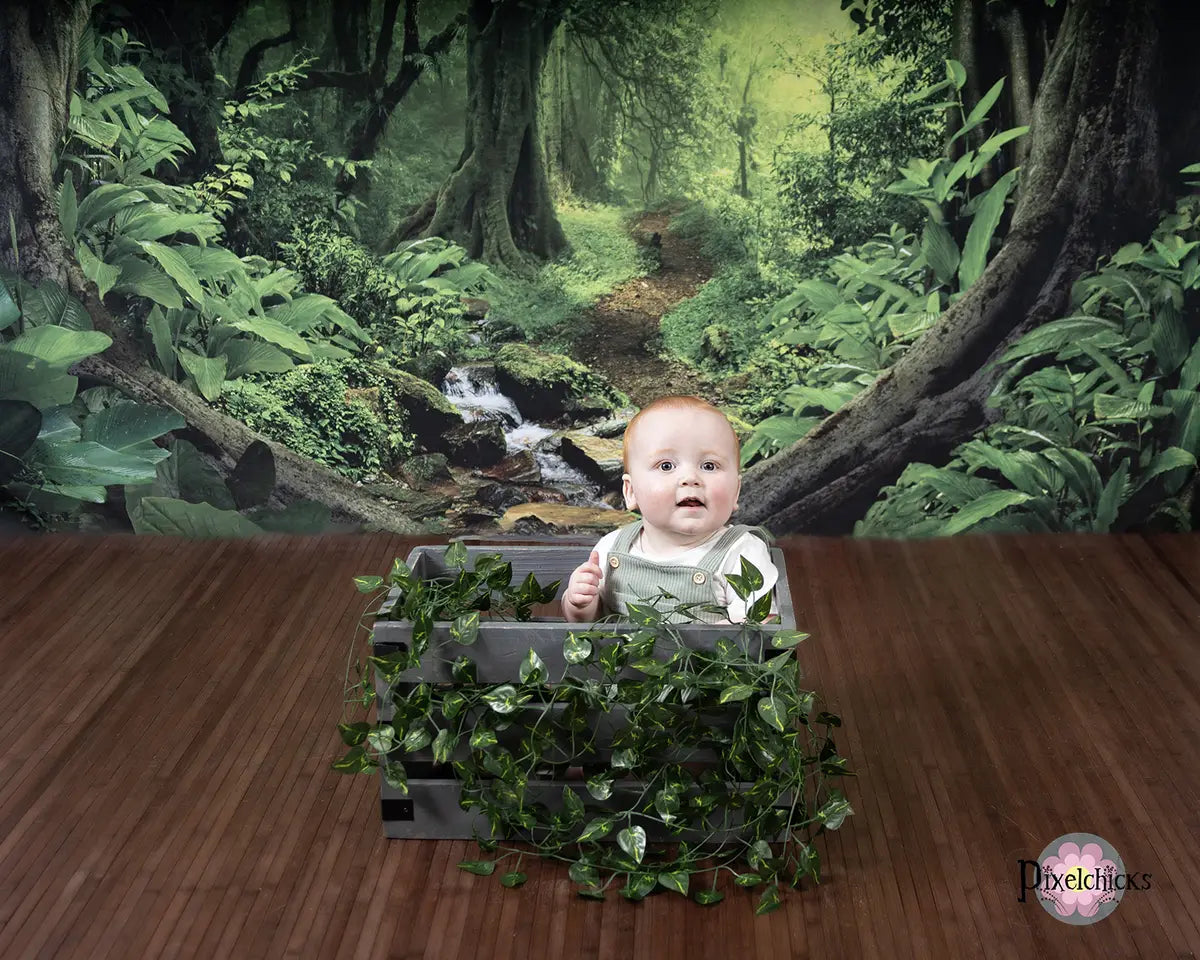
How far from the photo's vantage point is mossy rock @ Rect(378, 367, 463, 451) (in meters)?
3.86

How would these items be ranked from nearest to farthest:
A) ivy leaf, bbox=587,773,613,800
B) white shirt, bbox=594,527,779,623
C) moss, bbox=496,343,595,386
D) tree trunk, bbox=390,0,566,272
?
ivy leaf, bbox=587,773,613,800 < white shirt, bbox=594,527,779,623 < tree trunk, bbox=390,0,566,272 < moss, bbox=496,343,595,386

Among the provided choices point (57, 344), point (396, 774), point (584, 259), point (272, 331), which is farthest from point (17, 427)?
point (396, 774)

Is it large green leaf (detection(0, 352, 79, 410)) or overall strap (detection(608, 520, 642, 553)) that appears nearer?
overall strap (detection(608, 520, 642, 553))

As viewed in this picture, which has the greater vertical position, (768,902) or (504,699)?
(504,699)

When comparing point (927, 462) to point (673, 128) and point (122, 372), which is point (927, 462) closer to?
point (673, 128)

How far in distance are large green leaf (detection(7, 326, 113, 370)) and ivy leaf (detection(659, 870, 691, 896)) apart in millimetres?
2439

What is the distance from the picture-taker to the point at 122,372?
3.78 meters

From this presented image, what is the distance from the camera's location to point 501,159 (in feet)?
12.3

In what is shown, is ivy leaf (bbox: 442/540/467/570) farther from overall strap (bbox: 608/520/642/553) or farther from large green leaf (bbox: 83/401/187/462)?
large green leaf (bbox: 83/401/187/462)

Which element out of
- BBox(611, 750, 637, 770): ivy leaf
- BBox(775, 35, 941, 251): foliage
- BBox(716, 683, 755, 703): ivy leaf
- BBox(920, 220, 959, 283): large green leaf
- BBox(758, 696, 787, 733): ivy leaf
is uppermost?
BBox(775, 35, 941, 251): foliage

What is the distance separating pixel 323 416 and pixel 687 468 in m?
1.89

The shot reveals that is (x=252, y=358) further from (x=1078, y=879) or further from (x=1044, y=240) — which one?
(x=1078, y=879)

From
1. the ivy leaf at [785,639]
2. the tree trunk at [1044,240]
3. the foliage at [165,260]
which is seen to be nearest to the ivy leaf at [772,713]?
the ivy leaf at [785,639]

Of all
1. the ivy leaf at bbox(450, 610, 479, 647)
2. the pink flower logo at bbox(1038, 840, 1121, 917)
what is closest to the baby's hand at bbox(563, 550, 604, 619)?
the ivy leaf at bbox(450, 610, 479, 647)
